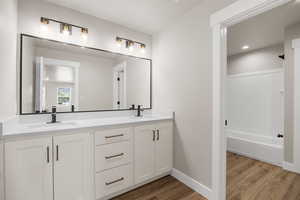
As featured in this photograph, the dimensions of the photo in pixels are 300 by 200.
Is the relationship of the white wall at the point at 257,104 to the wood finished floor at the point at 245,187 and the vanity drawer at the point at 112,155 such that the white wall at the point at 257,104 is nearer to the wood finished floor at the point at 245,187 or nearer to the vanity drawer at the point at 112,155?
the wood finished floor at the point at 245,187

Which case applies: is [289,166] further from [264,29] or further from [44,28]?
[44,28]

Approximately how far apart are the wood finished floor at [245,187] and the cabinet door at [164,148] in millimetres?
194

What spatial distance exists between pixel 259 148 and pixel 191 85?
226 cm

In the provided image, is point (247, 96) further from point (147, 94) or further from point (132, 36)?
point (132, 36)

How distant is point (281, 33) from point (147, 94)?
288 cm

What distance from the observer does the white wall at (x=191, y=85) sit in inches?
65.1

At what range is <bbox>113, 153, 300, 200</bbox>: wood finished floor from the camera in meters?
1.68

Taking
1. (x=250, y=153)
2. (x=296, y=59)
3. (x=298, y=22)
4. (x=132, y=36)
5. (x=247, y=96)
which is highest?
(x=298, y=22)

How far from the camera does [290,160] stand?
7.57 feet

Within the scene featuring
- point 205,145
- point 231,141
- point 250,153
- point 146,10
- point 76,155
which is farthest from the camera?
point 231,141

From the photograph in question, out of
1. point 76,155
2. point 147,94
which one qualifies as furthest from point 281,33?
point 76,155

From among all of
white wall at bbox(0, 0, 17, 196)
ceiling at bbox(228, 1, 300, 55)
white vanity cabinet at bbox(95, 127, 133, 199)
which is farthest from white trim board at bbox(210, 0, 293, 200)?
white wall at bbox(0, 0, 17, 196)

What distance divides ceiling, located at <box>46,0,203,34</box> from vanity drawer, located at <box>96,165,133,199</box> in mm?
2145

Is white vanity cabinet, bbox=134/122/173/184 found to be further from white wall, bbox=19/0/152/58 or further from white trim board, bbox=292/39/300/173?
white trim board, bbox=292/39/300/173
